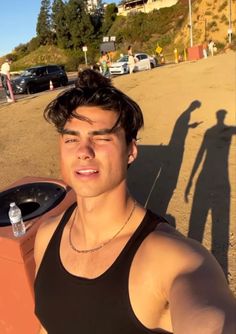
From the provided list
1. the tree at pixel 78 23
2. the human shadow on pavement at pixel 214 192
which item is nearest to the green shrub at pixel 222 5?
the tree at pixel 78 23

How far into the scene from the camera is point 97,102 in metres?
1.77

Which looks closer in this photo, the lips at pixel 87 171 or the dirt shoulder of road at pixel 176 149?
the lips at pixel 87 171

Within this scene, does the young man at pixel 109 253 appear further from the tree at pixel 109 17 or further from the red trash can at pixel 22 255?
the tree at pixel 109 17

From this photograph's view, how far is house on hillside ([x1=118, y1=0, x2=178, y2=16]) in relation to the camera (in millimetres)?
74375

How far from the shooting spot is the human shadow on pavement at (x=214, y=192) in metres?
4.62

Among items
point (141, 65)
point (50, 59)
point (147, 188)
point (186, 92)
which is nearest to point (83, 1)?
point (50, 59)

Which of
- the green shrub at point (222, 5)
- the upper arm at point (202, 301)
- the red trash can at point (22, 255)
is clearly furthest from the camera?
the green shrub at point (222, 5)

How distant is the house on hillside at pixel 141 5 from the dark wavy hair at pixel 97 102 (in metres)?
77.1

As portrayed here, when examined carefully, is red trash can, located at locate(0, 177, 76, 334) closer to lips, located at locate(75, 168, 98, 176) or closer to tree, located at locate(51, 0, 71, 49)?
lips, located at locate(75, 168, 98, 176)

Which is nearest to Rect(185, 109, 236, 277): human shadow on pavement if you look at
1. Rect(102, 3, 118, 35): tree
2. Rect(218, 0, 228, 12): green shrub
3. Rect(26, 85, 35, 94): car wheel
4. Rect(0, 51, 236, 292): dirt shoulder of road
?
Rect(0, 51, 236, 292): dirt shoulder of road

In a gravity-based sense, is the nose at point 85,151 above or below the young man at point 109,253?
above

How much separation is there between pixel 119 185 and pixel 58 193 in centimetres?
Result: 137

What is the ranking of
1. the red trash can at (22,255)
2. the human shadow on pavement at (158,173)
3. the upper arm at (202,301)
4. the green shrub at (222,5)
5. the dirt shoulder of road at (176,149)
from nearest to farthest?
the upper arm at (202,301), the red trash can at (22,255), the dirt shoulder of road at (176,149), the human shadow on pavement at (158,173), the green shrub at (222,5)

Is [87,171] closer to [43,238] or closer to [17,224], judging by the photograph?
[43,238]
